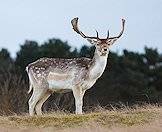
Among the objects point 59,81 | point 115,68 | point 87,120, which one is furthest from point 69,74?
point 115,68

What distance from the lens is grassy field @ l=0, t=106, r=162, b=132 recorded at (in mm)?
13289

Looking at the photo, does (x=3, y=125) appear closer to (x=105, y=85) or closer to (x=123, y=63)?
(x=105, y=85)

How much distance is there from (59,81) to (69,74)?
311mm

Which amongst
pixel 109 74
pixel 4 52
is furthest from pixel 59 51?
pixel 4 52

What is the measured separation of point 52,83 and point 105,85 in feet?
98.0

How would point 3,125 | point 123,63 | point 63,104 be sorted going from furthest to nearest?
1. point 123,63
2. point 63,104
3. point 3,125

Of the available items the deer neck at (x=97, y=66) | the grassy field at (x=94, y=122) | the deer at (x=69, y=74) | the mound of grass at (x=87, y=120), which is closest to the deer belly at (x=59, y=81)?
the deer at (x=69, y=74)

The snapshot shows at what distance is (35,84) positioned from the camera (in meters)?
17.7

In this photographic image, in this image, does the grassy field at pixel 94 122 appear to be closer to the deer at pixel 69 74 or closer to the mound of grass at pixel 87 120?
the mound of grass at pixel 87 120

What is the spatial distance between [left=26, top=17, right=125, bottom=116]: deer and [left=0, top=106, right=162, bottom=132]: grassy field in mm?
1790

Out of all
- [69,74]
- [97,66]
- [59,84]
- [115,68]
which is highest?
[97,66]

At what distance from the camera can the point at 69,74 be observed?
1734 centimetres

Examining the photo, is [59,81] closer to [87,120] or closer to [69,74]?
[69,74]

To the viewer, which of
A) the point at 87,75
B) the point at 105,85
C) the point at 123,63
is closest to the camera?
the point at 87,75
